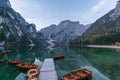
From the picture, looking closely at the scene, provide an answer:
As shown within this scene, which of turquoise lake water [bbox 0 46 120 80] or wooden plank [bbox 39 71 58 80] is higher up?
wooden plank [bbox 39 71 58 80]

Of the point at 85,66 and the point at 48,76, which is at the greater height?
the point at 48,76

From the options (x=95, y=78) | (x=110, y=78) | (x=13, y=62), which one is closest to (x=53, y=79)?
(x=95, y=78)

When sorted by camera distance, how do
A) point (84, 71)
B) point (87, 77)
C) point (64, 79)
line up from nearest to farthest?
point (64, 79) < point (87, 77) < point (84, 71)

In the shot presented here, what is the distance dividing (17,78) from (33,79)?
12.3 meters

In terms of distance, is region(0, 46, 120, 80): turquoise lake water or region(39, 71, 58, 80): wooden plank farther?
region(0, 46, 120, 80): turquoise lake water

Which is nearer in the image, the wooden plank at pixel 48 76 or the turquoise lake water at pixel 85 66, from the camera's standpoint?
the wooden plank at pixel 48 76

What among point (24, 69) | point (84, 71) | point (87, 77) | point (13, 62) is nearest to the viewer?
point (87, 77)

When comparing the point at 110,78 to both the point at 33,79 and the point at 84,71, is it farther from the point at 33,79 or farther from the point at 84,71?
the point at 33,79

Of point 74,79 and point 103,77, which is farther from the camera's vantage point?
point 103,77

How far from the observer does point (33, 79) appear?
121ft

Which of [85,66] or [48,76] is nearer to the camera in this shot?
[48,76]

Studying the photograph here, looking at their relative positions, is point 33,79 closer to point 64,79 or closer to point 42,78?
point 42,78

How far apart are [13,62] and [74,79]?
1613 inches

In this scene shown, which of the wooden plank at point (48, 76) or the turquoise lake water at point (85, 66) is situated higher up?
the wooden plank at point (48, 76)
